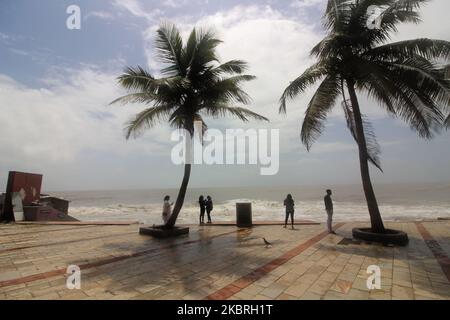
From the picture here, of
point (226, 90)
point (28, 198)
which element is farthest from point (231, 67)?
point (28, 198)

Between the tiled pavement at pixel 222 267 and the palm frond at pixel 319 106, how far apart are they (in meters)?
4.26

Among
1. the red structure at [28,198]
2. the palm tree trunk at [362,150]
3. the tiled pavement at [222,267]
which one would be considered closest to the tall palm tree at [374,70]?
the palm tree trunk at [362,150]

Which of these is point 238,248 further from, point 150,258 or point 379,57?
point 379,57

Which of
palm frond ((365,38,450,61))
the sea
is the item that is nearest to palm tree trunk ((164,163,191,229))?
palm frond ((365,38,450,61))

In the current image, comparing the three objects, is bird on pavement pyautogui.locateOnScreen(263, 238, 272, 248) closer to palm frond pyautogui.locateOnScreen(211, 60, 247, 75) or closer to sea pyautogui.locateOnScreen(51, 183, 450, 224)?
palm frond pyautogui.locateOnScreen(211, 60, 247, 75)

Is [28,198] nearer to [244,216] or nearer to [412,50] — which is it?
[244,216]

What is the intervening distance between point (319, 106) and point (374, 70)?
96.9 inches

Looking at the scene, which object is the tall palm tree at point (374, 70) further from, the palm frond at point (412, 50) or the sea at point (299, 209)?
the sea at point (299, 209)

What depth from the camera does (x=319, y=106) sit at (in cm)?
1076

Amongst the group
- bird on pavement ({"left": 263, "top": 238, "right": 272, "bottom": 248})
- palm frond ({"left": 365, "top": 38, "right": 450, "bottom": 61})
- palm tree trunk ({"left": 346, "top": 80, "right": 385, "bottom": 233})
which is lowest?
bird on pavement ({"left": 263, "top": 238, "right": 272, "bottom": 248})

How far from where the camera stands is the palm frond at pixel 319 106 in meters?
10.4

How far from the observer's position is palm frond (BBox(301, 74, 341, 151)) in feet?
34.2

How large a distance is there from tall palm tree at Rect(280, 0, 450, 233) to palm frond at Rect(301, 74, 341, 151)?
4 centimetres
